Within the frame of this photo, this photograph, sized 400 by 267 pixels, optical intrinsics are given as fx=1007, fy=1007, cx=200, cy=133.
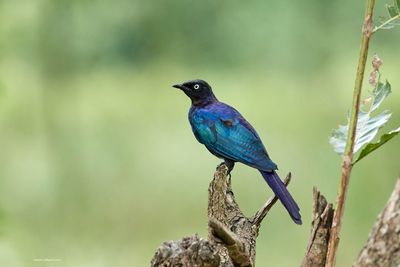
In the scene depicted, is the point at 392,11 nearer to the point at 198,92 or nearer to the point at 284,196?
the point at 284,196

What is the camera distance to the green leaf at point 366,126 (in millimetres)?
2012

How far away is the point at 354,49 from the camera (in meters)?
11.8

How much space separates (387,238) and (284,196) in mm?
1084

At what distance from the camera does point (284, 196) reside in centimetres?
280

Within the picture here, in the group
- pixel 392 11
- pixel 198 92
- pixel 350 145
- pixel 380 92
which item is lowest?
pixel 350 145

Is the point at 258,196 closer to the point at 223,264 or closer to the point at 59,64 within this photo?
the point at 59,64

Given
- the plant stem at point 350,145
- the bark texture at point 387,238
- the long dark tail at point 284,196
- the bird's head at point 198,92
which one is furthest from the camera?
the bird's head at point 198,92

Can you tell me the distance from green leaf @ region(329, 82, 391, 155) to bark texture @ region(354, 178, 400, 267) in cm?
27

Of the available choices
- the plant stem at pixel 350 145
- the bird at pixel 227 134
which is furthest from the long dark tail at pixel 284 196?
the plant stem at pixel 350 145

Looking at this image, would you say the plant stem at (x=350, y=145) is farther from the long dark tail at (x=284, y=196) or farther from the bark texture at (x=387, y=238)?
the long dark tail at (x=284, y=196)

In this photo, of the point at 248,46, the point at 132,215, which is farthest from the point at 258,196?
the point at 248,46

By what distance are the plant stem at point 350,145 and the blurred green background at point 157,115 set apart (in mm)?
4668

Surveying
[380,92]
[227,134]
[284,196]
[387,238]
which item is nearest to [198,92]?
[227,134]

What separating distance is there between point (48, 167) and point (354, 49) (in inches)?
164
